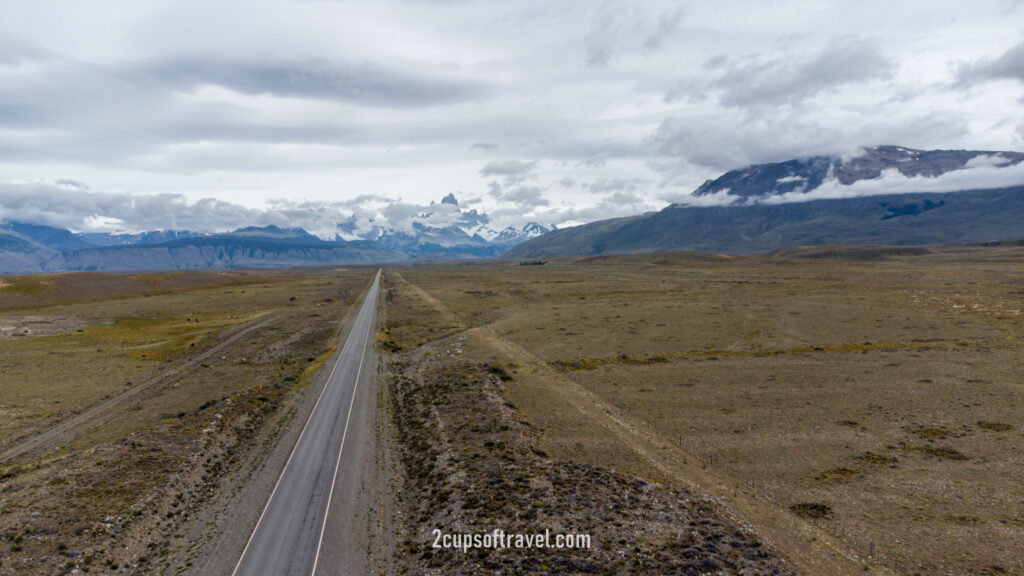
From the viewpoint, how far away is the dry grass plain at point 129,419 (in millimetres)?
24938

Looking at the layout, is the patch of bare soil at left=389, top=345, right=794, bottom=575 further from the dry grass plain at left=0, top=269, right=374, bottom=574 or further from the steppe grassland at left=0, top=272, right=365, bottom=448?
the steppe grassland at left=0, top=272, right=365, bottom=448

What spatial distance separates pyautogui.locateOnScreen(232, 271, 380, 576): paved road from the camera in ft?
77.3

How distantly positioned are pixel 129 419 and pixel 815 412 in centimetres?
6379

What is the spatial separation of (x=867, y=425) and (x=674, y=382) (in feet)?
55.2

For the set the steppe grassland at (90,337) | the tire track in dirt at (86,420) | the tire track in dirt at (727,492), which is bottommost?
the tire track in dirt at (727,492)

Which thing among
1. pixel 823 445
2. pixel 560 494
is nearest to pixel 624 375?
pixel 823 445

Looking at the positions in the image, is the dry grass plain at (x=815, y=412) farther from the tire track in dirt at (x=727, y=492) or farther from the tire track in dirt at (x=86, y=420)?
the tire track in dirt at (x=86, y=420)

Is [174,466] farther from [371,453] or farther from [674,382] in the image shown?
[674,382]

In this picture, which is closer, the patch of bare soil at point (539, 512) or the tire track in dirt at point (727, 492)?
the tire track in dirt at point (727, 492)

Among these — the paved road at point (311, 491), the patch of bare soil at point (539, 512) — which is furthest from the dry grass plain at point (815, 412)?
the paved road at point (311, 491)

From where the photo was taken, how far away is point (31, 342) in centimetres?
8162

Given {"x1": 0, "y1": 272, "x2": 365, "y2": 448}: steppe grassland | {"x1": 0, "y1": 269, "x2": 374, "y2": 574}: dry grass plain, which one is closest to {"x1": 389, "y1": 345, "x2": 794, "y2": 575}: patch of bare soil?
{"x1": 0, "y1": 269, "x2": 374, "y2": 574}: dry grass plain

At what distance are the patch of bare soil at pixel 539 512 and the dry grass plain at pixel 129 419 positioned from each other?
1380 cm

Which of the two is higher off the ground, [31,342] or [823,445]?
[31,342]
